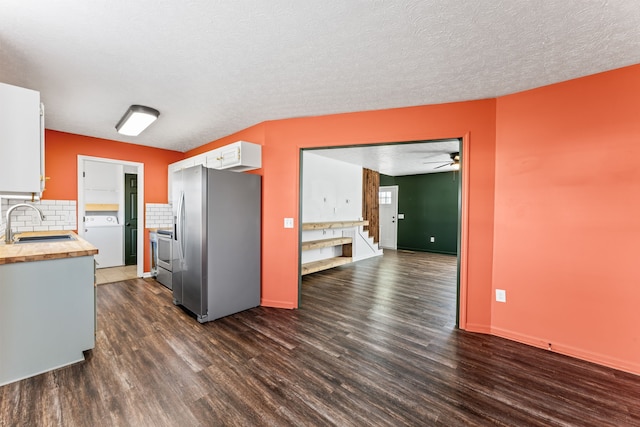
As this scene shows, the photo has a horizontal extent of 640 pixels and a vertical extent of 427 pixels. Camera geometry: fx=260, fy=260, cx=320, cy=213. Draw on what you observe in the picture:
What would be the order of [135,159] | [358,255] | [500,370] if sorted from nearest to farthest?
[500,370] → [135,159] → [358,255]

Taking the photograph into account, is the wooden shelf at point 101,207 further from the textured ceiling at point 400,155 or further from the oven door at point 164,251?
the textured ceiling at point 400,155

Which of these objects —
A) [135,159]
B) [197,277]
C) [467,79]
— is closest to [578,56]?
[467,79]

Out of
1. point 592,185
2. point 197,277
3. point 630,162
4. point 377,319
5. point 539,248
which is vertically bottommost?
point 377,319

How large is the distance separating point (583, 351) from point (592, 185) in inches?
55.7

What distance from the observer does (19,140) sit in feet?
6.30

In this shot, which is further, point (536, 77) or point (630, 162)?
point (536, 77)

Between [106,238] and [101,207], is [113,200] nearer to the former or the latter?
[101,207]

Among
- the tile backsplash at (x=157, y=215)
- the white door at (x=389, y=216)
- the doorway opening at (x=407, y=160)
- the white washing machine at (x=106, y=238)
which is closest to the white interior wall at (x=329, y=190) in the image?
the doorway opening at (x=407, y=160)

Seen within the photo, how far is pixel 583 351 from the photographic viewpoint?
2.22 metres

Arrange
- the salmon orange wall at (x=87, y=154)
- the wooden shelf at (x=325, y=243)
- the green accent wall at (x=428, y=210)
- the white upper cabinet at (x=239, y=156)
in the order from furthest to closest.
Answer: the green accent wall at (x=428, y=210) < the wooden shelf at (x=325, y=243) < the salmon orange wall at (x=87, y=154) < the white upper cabinet at (x=239, y=156)

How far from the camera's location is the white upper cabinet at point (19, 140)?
1.88 meters

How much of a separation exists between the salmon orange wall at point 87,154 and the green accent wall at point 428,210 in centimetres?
627

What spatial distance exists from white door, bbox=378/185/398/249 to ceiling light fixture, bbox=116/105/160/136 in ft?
21.9

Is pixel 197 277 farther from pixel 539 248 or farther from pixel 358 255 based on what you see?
pixel 358 255
